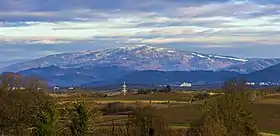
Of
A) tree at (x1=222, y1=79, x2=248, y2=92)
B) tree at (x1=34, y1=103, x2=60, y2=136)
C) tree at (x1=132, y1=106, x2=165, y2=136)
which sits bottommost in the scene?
tree at (x1=132, y1=106, x2=165, y2=136)

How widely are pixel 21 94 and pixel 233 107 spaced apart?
26729 mm

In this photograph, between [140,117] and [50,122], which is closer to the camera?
[50,122]

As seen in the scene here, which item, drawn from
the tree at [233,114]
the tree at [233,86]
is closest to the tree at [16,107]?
the tree at [233,114]

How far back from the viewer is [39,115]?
43219 millimetres

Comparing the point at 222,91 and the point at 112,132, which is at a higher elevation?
the point at 222,91

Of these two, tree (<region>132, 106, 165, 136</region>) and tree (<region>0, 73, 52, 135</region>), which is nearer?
tree (<region>132, 106, 165, 136</region>)

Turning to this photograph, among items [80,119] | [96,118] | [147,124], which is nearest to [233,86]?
[147,124]

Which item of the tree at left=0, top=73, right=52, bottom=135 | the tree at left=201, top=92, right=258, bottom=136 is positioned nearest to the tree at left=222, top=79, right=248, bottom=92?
the tree at left=201, top=92, right=258, bottom=136

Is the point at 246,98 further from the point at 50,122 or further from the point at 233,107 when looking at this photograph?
the point at 50,122

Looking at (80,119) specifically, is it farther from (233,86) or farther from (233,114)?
(233,86)

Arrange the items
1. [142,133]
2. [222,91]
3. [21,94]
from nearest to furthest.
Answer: [142,133] → [222,91] → [21,94]

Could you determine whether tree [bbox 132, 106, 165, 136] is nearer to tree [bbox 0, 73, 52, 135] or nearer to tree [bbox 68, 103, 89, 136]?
tree [bbox 0, 73, 52, 135]

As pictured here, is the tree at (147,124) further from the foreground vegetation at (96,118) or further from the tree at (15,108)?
the tree at (15,108)

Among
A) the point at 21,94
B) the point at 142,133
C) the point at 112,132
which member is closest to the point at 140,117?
the point at 142,133
